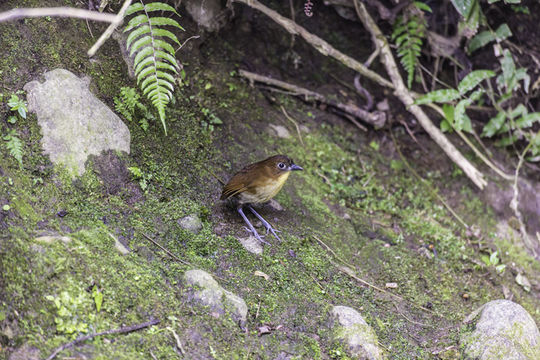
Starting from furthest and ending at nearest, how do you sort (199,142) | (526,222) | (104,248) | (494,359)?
(526,222) → (199,142) → (494,359) → (104,248)

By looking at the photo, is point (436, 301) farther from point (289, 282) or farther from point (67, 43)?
point (67, 43)

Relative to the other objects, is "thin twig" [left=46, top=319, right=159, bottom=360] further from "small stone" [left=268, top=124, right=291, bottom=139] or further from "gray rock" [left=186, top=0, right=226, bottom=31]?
"gray rock" [left=186, top=0, right=226, bottom=31]

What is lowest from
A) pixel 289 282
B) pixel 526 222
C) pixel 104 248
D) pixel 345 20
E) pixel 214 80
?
pixel 526 222

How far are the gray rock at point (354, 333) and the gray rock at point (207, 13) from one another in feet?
11.3

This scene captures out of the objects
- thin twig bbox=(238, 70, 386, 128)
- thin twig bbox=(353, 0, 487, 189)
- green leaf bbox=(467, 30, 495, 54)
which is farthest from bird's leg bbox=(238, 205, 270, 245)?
green leaf bbox=(467, 30, 495, 54)

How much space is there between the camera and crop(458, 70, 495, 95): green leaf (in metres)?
5.98

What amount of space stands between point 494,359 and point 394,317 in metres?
0.84

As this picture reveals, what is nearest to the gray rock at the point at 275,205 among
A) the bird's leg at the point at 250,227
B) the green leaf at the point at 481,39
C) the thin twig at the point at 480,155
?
the bird's leg at the point at 250,227

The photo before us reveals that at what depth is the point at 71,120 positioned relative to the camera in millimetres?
3998

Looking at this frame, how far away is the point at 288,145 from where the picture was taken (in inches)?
227

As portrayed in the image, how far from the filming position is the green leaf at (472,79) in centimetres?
598

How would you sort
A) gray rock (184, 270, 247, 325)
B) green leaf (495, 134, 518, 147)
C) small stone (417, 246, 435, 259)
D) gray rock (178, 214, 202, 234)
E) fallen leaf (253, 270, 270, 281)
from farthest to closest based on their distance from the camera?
green leaf (495, 134, 518, 147) → small stone (417, 246, 435, 259) → gray rock (178, 214, 202, 234) → fallen leaf (253, 270, 270, 281) → gray rock (184, 270, 247, 325)

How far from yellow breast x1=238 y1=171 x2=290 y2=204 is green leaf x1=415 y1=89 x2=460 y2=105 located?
219 centimetres

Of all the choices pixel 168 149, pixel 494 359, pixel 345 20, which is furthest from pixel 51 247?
pixel 345 20
